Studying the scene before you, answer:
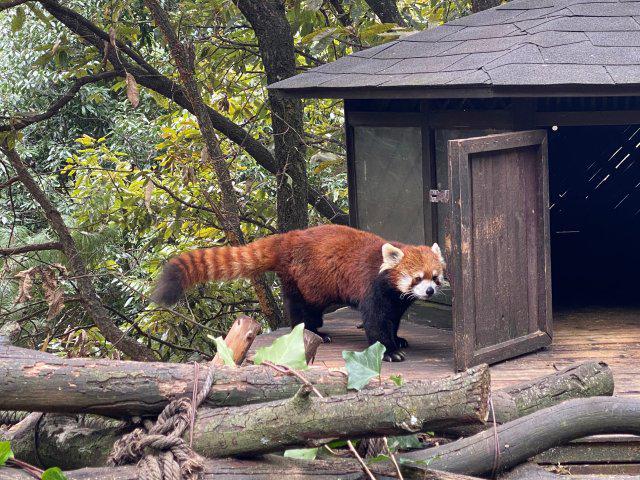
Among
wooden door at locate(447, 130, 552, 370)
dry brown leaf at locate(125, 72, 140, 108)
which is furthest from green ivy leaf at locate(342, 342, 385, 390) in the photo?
dry brown leaf at locate(125, 72, 140, 108)

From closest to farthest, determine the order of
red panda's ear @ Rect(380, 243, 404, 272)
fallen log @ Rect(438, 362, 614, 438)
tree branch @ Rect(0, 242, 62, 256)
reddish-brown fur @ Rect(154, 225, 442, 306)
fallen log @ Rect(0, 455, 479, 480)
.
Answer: fallen log @ Rect(0, 455, 479, 480) → fallen log @ Rect(438, 362, 614, 438) → red panda's ear @ Rect(380, 243, 404, 272) → reddish-brown fur @ Rect(154, 225, 442, 306) → tree branch @ Rect(0, 242, 62, 256)

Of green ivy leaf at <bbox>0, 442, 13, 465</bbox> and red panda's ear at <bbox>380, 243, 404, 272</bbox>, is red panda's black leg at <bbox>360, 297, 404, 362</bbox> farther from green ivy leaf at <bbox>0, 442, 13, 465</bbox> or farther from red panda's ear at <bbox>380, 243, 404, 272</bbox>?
green ivy leaf at <bbox>0, 442, 13, 465</bbox>

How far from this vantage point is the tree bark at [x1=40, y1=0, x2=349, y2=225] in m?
8.69

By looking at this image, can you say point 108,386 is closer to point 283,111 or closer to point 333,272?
point 333,272

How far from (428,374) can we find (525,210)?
1267 millimetres

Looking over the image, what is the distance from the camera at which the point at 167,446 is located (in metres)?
3.40

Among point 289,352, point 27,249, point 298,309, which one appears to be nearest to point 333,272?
point 298,309

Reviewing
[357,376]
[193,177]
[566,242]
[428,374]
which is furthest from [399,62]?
[566,242]

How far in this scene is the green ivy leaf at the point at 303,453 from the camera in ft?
12.0

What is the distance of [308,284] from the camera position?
6297 mm

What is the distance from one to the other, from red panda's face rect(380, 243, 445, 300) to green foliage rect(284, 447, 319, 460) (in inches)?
91.5

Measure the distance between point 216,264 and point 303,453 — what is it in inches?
108

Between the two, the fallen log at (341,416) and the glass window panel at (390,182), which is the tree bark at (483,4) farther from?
the fallen log at (341,416)


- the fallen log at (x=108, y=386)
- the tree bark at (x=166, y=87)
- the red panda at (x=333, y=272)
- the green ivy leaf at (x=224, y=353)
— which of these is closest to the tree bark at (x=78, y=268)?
the tree bark at (x=166, y=87)
